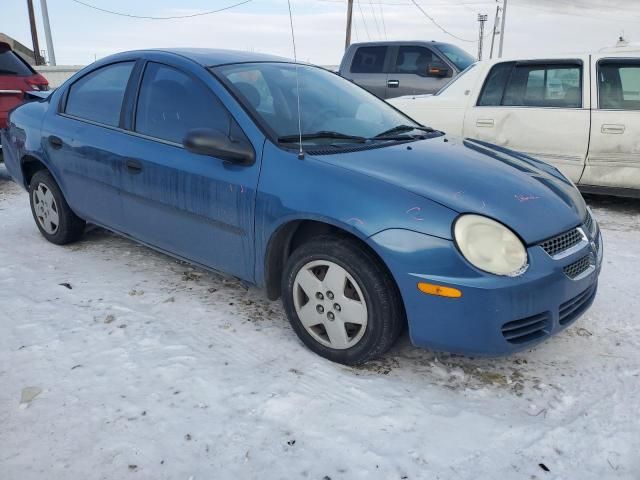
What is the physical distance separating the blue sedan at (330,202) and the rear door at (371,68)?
19.1ft

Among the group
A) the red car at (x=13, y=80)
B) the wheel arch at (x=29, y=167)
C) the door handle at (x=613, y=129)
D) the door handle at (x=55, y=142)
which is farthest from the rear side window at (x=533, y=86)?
the red car at (x=13, y=80)

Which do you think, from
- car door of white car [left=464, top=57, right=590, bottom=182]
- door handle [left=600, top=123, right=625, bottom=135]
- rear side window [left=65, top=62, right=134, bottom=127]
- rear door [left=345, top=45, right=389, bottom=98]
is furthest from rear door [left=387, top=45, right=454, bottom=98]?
rear side window [left=65, top=62, right=134, bottom=127]

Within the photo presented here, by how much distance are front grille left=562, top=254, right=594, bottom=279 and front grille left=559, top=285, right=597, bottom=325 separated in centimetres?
12

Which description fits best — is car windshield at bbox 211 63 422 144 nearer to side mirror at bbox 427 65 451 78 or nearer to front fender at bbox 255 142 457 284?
front fender at bbox 255 142 457 284

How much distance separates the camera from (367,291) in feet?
8.20

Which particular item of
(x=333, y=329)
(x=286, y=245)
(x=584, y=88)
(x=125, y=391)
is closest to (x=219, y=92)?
(x=286, y=245)

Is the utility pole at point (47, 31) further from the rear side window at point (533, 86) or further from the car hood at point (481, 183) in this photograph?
the car hood at point (481, 183)

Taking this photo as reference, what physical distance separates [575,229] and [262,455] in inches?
71.0

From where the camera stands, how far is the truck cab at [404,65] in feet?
29.3

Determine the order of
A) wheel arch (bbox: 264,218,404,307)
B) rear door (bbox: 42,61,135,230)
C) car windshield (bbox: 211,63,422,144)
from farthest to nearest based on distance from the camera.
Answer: rear door (bbox: 42,61,135,230) < car windshield (bbox: 211,63,422,144) < wheel arch (bbox: 264,218,404,307)

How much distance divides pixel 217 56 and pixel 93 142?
1043 millimetres

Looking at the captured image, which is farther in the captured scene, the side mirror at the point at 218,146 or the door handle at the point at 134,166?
the door handle at the point at 134,166

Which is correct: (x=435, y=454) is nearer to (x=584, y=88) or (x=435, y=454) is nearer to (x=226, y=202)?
(x=226, y=202)

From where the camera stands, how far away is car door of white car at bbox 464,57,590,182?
17.6ft
